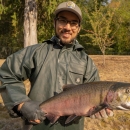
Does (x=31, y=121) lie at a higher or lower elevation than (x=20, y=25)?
lower

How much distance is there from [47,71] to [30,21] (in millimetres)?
9388

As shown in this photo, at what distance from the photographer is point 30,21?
1171 centimetres

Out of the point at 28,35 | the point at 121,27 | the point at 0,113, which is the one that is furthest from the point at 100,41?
the point at 121,27

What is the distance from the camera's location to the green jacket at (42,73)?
2615 millimetres

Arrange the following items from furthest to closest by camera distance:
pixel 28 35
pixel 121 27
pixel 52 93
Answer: pixel 121 27, pixel 28 35, pixel 52 93

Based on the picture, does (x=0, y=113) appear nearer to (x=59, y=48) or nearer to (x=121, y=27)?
(x=59, y=48)

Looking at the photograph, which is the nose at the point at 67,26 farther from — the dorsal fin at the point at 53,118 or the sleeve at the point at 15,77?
the dorsal fin at the point at 53,118

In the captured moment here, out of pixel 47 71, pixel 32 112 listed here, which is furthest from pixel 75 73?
pixel 32 112

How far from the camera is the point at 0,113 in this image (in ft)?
19.6

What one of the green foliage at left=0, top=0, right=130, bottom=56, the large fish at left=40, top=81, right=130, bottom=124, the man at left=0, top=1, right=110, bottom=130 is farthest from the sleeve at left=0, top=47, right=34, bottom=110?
the green foliage at left=0, top=0, right=130, bottom=56

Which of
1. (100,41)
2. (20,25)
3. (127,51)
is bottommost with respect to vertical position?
(127,51)

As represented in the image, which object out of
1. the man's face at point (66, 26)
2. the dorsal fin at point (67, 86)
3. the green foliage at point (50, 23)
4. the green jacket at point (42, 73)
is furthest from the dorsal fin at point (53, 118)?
the green foliage at point (50, 23)

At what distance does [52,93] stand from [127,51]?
3286cm

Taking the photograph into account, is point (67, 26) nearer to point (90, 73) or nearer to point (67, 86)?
point (90, 73)
